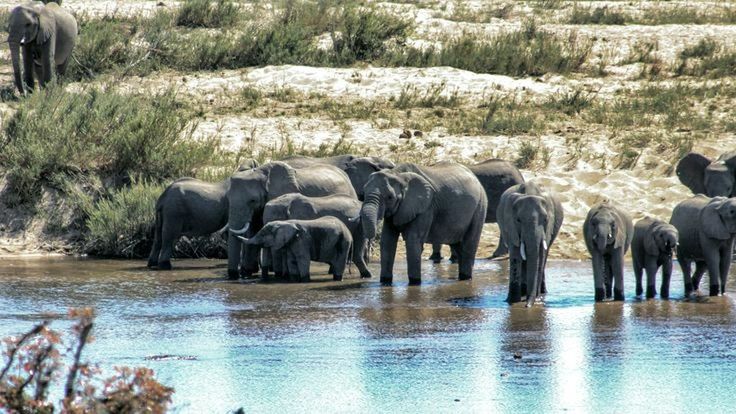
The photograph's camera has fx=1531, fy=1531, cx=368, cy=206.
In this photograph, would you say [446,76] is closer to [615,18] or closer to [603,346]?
[615,18]

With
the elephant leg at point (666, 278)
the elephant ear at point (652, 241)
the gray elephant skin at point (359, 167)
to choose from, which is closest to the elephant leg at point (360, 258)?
the gray elephant skin at point (359, 167)

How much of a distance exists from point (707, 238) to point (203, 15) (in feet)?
50.9

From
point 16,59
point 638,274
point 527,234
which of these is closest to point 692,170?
point 638,274

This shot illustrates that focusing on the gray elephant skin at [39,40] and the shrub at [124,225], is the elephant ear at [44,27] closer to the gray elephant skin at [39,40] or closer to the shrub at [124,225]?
the gray elephant skin at [39,40]

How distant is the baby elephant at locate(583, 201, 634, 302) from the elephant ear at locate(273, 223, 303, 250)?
3027 millimetres

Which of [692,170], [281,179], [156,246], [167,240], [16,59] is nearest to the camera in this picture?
[281,179]

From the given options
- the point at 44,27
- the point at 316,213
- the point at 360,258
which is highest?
the point at 44,27

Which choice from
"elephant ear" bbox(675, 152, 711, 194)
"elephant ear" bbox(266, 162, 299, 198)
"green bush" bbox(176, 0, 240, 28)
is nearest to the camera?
"elephant ear" bbox(266, 162, 299, 198)

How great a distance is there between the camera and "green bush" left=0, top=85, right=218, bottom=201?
19.6 m

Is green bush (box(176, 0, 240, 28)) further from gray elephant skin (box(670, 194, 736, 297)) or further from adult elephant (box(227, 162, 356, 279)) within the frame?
gray elephant skin (box(670, 194, 736, 297))

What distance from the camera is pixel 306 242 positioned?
15898 mm

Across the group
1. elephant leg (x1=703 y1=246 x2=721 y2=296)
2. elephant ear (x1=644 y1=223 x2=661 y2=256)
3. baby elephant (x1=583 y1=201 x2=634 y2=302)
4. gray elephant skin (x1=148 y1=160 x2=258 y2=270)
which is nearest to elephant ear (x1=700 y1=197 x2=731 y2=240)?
elephant leg (x1=703 y1=246 x2=721 y2=296)

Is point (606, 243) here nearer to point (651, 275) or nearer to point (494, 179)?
point (651, 275)

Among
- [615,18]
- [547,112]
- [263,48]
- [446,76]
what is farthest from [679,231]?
[615,18]
